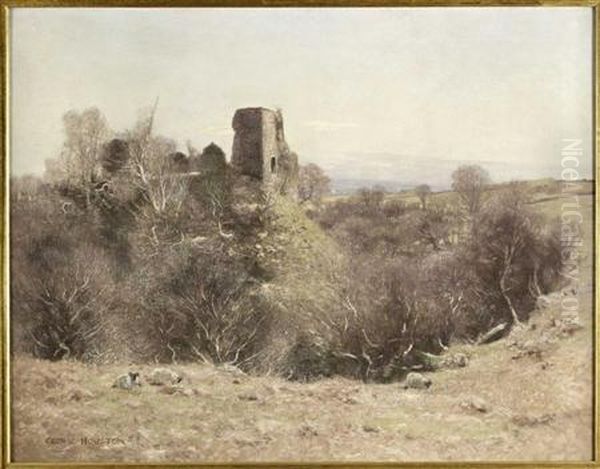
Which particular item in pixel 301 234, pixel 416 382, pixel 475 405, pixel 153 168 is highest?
pixel 153 168

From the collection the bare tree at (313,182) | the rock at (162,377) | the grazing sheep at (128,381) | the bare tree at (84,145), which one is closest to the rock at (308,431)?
the rock at (162,377)

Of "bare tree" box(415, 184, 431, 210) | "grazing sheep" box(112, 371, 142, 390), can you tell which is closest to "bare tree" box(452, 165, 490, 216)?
"bare tree" box(415, 184, 431, 210)

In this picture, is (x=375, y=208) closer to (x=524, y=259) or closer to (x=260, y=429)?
(x=524, y=259)

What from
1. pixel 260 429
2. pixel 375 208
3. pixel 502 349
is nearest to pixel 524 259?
pixel 502 349

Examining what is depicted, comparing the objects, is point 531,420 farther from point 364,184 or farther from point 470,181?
point 364,184

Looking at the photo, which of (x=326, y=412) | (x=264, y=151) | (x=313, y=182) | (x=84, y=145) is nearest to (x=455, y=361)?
(x=326, y=412)
